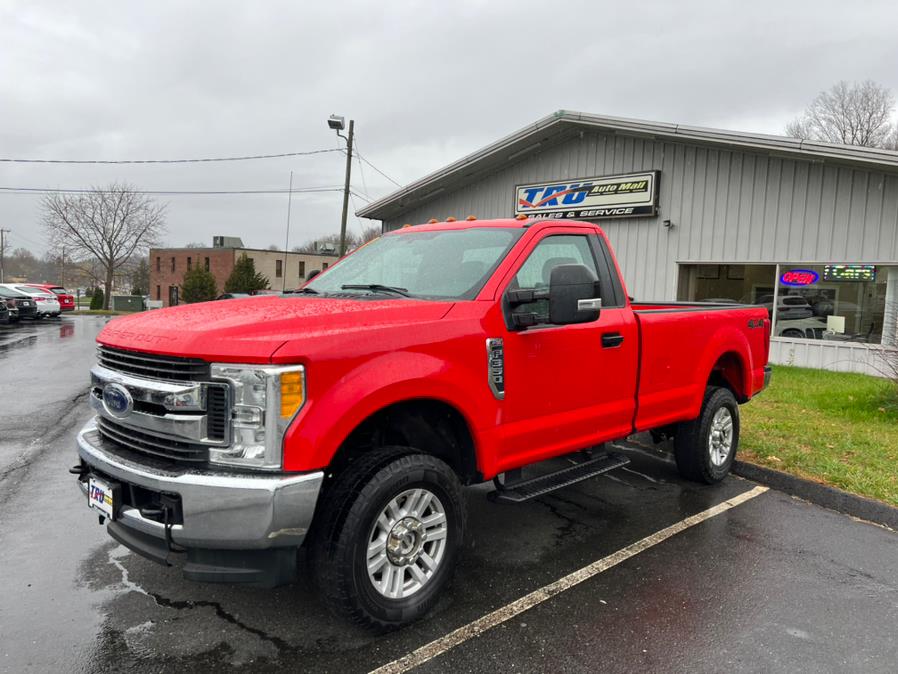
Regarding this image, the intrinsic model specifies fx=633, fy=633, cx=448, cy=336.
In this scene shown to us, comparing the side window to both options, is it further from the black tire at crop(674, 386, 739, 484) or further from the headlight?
the black tire at crop(674, 386, 739, 484)

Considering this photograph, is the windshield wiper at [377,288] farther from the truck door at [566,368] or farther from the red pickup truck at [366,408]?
the truck door at [566,368]

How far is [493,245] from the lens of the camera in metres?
3.97

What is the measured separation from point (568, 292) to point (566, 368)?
2.22ft

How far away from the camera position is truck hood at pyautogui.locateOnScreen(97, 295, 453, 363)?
2705 mm

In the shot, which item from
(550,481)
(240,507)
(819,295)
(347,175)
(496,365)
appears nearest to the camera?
(240,507)

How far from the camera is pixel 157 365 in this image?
114 inches

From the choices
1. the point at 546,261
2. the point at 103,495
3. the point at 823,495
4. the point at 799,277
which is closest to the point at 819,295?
the point at 799,277

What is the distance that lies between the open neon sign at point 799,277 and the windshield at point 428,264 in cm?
949

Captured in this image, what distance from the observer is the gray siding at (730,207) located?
1056 centimetres

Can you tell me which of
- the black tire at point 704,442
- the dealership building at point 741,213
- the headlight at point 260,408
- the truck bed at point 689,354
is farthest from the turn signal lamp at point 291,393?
the dealership building at point 741,213

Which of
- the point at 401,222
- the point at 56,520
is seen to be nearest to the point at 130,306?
the point at 401,222

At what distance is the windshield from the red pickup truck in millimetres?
16

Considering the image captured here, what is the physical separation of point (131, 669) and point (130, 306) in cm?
5344

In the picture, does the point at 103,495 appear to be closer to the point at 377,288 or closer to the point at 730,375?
the point at 377,288
